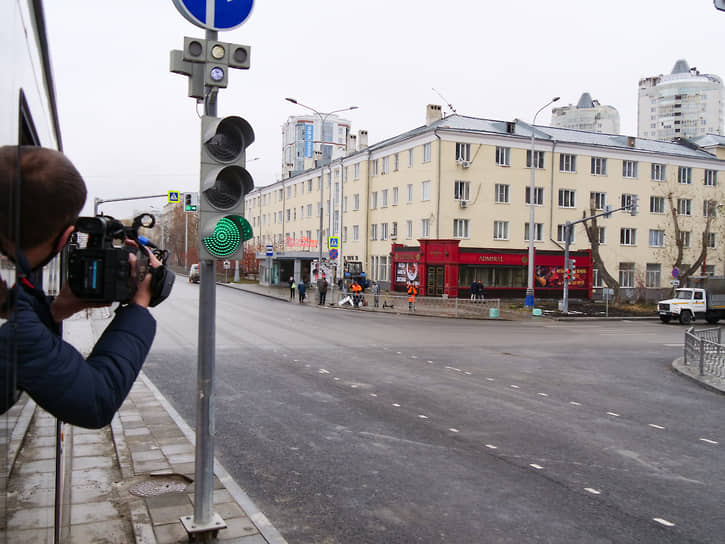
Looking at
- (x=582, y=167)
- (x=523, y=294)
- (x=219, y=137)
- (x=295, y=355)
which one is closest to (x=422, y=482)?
(x=219, y=137)

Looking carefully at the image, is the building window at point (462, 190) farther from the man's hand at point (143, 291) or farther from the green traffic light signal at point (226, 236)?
the man's hand at point (143, 291)

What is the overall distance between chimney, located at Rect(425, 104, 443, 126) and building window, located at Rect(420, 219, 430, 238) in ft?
26.8

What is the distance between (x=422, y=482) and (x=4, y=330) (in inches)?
193

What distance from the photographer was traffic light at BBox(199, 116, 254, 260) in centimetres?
406

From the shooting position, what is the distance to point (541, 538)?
455cm

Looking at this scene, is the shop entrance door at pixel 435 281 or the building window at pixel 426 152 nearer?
the shop entrance door at pixel 435 281

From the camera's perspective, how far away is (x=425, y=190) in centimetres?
4319

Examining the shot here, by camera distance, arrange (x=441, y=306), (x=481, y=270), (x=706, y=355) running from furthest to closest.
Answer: (x=481, y=270) < (x=441, y=306) < (x=706, y=355)

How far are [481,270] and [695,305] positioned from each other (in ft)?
49.2

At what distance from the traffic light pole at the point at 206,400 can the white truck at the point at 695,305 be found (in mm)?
30984

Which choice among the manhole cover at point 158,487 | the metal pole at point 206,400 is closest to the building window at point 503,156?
the manhole cover at point 158,487

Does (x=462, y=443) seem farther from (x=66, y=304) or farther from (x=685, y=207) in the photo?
(x=685, y=207)

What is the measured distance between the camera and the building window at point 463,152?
4266 cm

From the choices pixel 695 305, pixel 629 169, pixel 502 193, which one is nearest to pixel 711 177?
pixel 629 169
